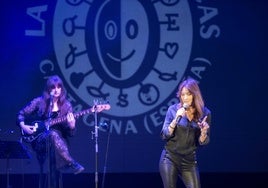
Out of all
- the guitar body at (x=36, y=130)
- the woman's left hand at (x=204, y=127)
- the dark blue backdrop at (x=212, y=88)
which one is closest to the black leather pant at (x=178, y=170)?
the woman's left hand at (x=204, y=127)

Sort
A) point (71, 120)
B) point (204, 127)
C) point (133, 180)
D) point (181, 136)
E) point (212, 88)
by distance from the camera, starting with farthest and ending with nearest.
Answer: point (212, 88) → point (133, 180) → point (71, 120) → point (181, 136) → point (204, 127)

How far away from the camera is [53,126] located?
761 centimetres

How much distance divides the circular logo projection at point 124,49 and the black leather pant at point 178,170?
3280mm

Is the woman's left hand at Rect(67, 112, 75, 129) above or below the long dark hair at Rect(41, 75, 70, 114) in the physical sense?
below

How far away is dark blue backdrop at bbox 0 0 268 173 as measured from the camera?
9.00 metres

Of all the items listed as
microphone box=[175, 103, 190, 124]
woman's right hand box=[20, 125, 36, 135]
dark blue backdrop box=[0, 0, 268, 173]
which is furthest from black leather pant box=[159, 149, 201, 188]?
dark blue backdrop box=[0, 0, 268, 173]

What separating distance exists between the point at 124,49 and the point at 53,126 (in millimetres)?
2262

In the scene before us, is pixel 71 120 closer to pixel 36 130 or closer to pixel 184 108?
pixel 36 130

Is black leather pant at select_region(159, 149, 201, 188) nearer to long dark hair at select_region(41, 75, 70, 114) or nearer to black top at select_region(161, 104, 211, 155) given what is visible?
black top at select_region(161, 104, 211, 155)

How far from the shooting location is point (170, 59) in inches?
365

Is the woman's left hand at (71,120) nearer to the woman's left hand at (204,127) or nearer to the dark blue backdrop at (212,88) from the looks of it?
the dark blue backdrop at (212,88)

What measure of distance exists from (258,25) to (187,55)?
1.44 meters

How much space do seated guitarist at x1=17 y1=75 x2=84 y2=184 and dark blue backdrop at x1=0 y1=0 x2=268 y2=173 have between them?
1.17 m

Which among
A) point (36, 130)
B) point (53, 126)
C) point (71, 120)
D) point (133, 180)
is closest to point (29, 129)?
point (36, 130)
